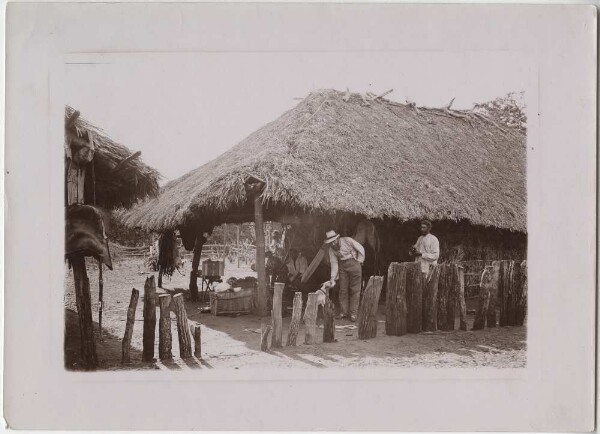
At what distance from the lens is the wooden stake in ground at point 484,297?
5062 mm

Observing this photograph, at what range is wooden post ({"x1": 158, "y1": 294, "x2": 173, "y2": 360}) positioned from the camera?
4398mm

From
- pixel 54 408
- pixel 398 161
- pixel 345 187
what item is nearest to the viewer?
pixel 54 408

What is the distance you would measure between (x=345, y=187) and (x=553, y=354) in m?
2.29

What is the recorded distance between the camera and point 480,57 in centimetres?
455

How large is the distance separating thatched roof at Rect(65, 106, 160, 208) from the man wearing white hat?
5.81ft

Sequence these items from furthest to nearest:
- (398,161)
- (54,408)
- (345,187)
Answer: (398,161), (345,187), (54,408)

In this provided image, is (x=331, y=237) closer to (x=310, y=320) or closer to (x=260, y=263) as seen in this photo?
(x=260, y=263)

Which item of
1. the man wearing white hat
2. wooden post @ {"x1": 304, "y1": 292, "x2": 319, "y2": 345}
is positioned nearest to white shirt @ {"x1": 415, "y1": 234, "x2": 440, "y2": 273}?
the man wearing white hat

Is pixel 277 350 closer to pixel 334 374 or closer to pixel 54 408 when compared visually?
pixel 334 374

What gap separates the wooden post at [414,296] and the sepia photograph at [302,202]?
0.04 ft

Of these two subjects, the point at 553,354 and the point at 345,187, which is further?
the point at 345,187

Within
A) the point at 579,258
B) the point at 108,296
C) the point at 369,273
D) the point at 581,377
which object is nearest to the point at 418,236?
the point at 369,273

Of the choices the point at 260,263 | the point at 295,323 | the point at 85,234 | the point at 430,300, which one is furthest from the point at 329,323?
the point at 85,234

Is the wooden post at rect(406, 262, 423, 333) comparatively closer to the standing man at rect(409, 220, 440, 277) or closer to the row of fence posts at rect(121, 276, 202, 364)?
the standing man at rect(409, 220, 440, 277)
